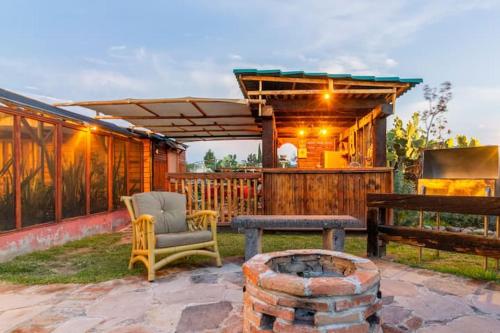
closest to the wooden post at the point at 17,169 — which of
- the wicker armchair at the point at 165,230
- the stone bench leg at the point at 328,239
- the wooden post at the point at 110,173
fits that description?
the wicker armchair at the point at 165,230

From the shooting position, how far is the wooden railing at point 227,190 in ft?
A: 20.4

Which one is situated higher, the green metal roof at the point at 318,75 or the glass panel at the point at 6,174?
the green metal roof at the point at 318,75

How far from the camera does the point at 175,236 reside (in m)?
3.40

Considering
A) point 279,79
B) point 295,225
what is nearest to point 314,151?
point 279,79

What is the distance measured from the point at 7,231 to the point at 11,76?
800 inches

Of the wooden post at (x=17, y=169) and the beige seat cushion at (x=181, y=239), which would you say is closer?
the beige seat cushion at (x=181, y=239)

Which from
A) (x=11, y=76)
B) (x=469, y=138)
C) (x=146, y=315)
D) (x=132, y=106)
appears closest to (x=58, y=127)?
(x=132, y=106)

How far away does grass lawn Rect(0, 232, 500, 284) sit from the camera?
10.8 feet

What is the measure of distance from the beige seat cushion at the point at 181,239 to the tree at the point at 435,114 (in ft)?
43.2

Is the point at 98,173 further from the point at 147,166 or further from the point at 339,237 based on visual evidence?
the point at 339,237

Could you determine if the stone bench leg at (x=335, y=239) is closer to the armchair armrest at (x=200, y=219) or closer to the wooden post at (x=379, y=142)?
the armchair armrest at (x=200, y=219)

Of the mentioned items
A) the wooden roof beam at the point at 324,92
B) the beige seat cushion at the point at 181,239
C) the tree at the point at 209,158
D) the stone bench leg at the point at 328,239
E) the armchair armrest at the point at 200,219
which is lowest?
the stone bench leg at the point at 328,239

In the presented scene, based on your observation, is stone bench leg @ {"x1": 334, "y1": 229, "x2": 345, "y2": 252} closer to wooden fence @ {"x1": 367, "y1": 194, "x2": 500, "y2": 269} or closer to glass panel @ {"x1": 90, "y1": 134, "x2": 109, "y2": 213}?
wooden fence @ {"x1": 367, "y1": 194, "x2": 500, "y2": 269}

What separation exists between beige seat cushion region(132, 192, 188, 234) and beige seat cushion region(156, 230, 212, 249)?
0.39 metres
